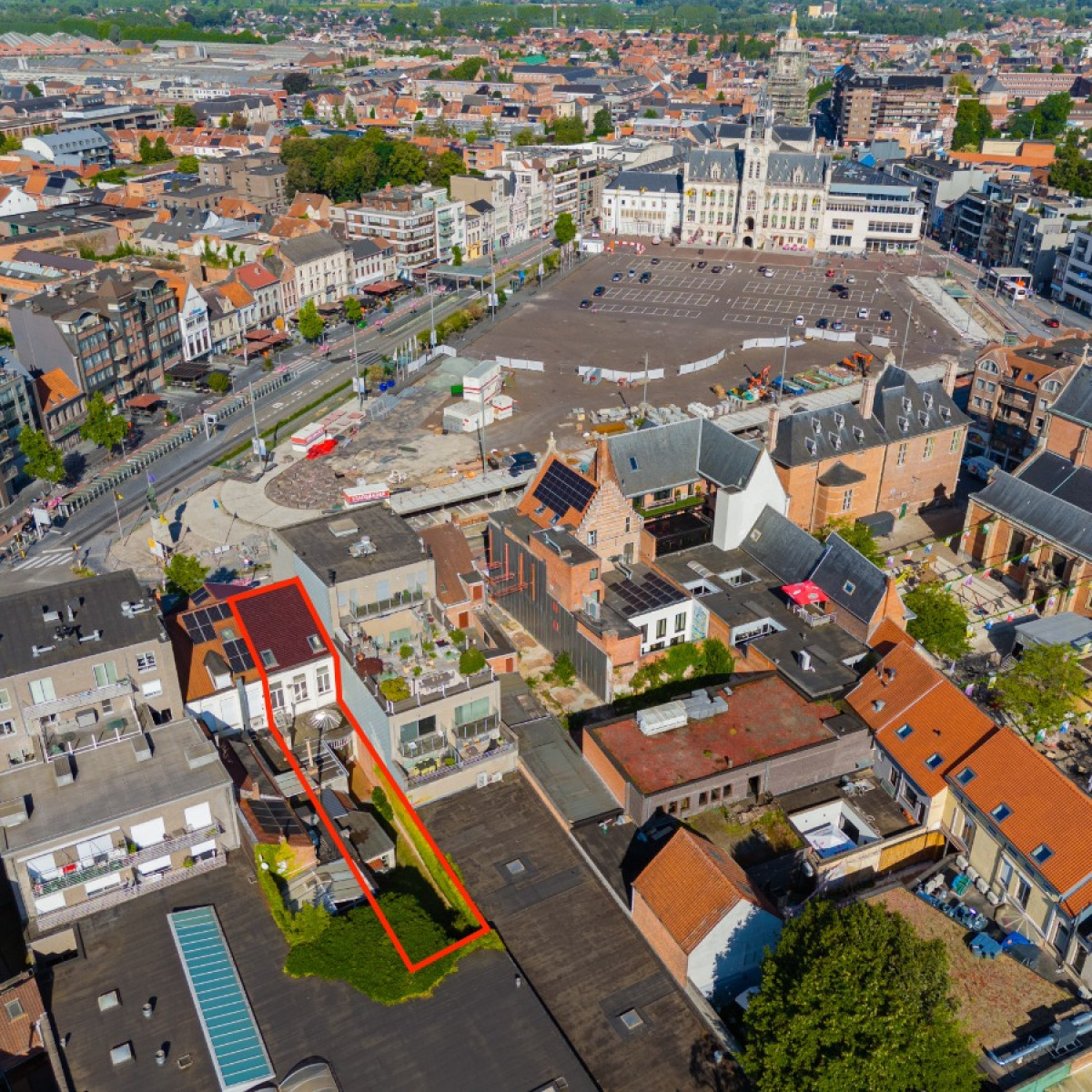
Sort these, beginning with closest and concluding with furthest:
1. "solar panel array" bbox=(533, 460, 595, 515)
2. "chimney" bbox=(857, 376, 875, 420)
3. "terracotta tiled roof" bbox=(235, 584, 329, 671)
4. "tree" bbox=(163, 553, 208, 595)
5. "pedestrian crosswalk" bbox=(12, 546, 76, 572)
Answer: "terracotta tiled roof" bbox=(235, 584, 329, 671) < "solar panel array" bbox=(533, 460, 595, 515) < "tree" bbox=(163, 553, 208, 595) < "pedestrian crosswalk" bbox=(12, 546, 76, 572) < "chimney" bbox=(857, 376, 875, 420)

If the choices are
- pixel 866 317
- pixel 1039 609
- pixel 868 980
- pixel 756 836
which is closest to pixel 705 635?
pixel 756 836

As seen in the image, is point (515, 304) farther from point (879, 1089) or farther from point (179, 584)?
point (879, 1089)

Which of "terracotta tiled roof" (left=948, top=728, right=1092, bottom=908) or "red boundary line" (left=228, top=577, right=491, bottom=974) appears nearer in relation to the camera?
"red boundary line" (left=228, top=577, right=491, bottom=974)

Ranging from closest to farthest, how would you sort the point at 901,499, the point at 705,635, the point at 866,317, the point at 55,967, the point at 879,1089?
the point at 879,1089
the point at 55,967
the point at 705,635
the point at 901,499
the point at 866,317

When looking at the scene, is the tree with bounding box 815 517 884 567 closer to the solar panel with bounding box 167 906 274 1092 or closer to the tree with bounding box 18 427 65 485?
the solar panel with bounding box 167 906 274 1092

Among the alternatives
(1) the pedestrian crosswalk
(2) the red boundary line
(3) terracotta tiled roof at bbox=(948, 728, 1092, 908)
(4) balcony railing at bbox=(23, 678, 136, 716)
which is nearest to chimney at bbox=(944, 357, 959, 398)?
(3) terracotta tiled roof at bbox=(948, 728, 1092, 908)

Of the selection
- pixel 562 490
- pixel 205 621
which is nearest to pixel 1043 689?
pixel 562 490

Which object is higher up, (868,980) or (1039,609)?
(868,980)
